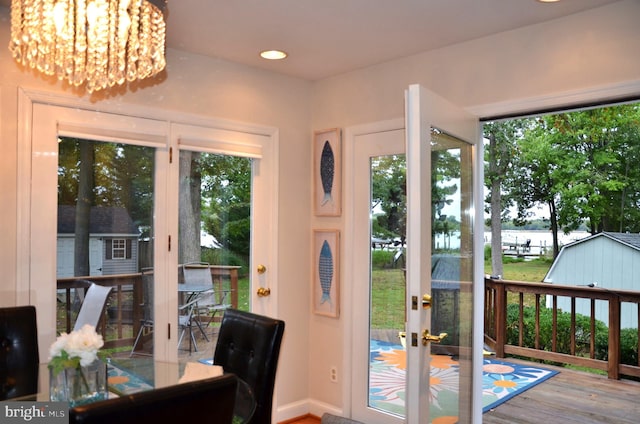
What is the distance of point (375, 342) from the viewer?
11.9 feet

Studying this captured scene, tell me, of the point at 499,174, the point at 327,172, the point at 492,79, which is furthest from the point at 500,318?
the point at 492,79

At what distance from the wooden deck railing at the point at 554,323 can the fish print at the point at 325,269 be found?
2393mm

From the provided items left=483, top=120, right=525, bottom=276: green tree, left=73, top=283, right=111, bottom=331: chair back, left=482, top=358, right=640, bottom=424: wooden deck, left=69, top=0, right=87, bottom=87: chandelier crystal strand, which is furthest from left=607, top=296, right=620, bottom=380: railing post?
left=69, top=0, right=87, bottom=87: chandelier crystal strand

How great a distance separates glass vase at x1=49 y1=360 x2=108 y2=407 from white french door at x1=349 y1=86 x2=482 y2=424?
1.24 metres

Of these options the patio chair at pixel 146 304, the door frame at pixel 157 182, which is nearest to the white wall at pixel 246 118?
the door frame at pixel 157 182

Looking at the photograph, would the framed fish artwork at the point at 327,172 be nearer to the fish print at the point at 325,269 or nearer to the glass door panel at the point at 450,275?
the fish print at the point at 325,269

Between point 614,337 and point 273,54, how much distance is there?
3793 mm

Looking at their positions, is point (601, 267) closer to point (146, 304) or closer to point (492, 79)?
point (492, 79)

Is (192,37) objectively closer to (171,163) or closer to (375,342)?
(171,163)

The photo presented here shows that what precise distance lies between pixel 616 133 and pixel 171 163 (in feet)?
15.1

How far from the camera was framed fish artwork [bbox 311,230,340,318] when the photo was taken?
3.80m

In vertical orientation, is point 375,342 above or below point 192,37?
below

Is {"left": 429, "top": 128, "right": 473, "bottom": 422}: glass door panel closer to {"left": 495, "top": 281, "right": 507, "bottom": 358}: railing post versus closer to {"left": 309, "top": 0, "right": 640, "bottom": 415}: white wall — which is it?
{"left": 309, "top": 0, "right": 640, "bottom": 415}: white wall

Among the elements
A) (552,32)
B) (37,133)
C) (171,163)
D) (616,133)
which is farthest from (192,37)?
(616,133)
